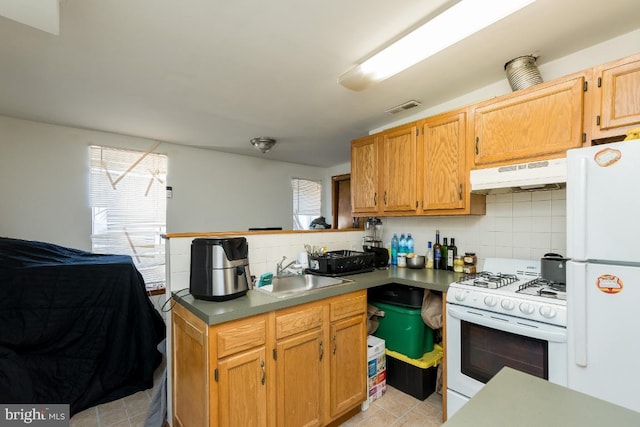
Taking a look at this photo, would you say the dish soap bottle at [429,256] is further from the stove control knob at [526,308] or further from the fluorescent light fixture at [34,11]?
the fluorescent light fixture at [34,11]

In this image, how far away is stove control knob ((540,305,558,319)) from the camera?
4.74ft

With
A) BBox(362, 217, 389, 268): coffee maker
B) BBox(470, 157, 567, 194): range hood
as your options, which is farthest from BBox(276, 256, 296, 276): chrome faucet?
BBox(470, 157, 567, 194): range hood

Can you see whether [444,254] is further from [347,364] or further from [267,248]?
[267,248]

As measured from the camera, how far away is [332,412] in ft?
6.01

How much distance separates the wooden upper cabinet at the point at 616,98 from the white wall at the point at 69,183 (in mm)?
3898

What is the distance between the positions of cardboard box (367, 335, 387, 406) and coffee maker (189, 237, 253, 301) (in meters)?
1.17

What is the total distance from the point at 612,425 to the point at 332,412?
1.58 metres

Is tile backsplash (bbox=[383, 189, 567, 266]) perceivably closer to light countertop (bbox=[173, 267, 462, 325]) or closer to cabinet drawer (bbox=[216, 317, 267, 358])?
light countertop (bbox=[173, 267, 462, 325])

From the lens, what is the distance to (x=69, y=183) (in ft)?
9.96

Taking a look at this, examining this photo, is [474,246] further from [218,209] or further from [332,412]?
[218,209]

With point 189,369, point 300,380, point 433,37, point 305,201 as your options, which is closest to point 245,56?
point 433,37

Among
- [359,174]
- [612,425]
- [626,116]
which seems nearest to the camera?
[612,425]

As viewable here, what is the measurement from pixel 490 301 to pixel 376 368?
1.05 meters

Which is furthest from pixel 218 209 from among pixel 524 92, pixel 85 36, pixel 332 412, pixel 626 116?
pixel 626 116
